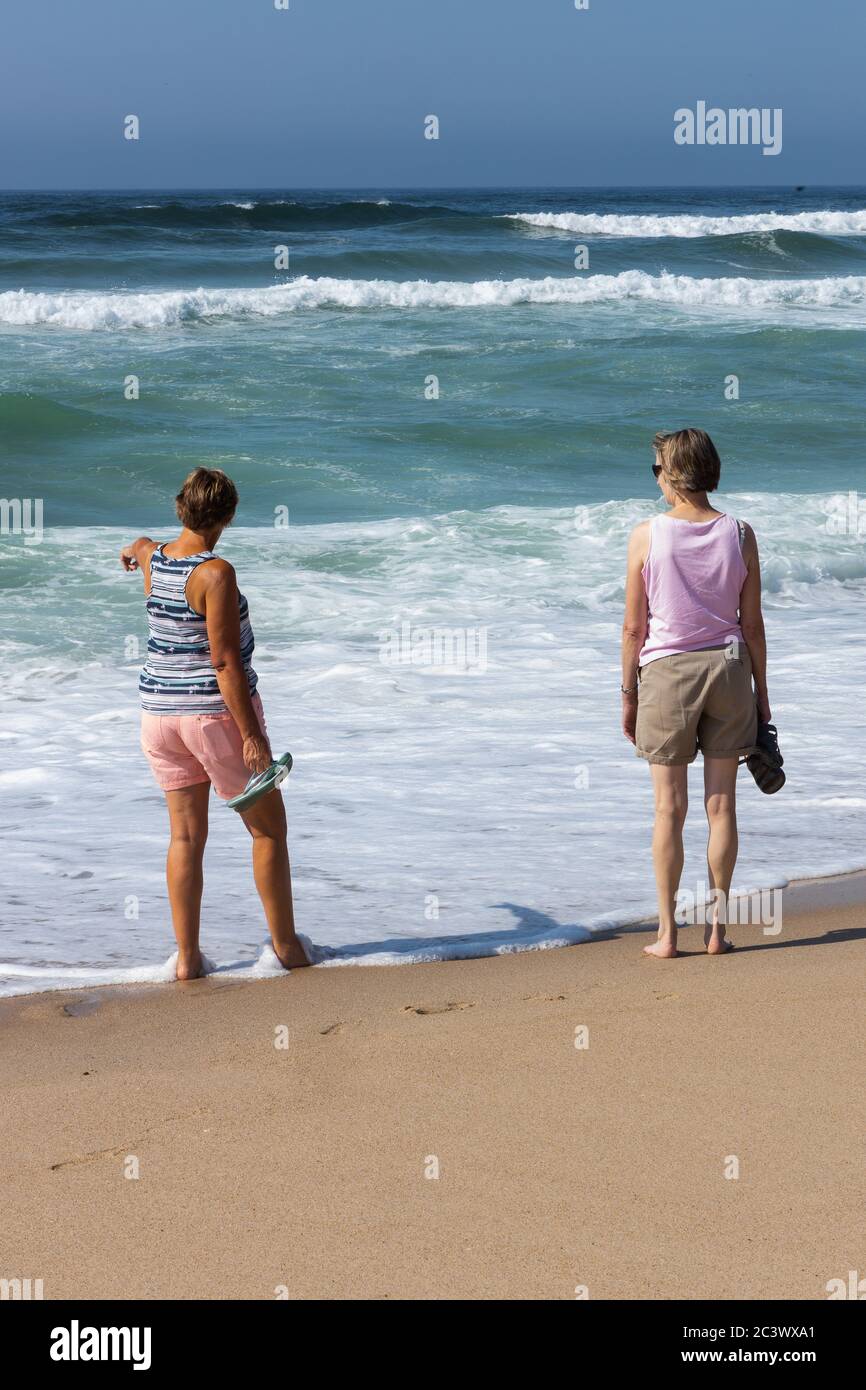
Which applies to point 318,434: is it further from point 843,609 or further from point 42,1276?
point 42,1276

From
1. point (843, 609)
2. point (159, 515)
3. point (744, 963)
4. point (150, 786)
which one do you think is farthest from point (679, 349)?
point (744, 963)

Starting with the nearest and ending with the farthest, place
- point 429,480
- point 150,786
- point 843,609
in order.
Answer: point 150,786 < point 843,609 < point 429,480

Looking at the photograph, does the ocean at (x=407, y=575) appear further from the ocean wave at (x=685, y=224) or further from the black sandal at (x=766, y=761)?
the ocean wave at (x=685, y=224)

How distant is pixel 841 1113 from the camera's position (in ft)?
10.2

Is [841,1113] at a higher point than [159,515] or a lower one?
lower

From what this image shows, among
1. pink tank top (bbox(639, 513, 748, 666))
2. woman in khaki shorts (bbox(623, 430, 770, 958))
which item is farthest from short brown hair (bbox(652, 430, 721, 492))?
pink tank top (bbox(639, 513, 748, 666))

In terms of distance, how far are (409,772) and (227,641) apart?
259 centimetres

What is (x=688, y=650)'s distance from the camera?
4.10 m

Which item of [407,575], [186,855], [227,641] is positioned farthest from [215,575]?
[407,575]

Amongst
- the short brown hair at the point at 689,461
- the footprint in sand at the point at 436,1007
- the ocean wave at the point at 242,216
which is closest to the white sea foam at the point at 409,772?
the footprint in sand at the point at 436,1007

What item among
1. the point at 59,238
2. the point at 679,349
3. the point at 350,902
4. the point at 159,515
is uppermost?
the point at 59,238

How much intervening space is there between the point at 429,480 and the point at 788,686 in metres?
6.78

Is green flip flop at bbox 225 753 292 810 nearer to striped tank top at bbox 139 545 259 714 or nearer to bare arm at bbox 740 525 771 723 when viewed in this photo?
striped tank top at bbox 139 545 259 714

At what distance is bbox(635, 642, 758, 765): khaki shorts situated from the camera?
409 cm
